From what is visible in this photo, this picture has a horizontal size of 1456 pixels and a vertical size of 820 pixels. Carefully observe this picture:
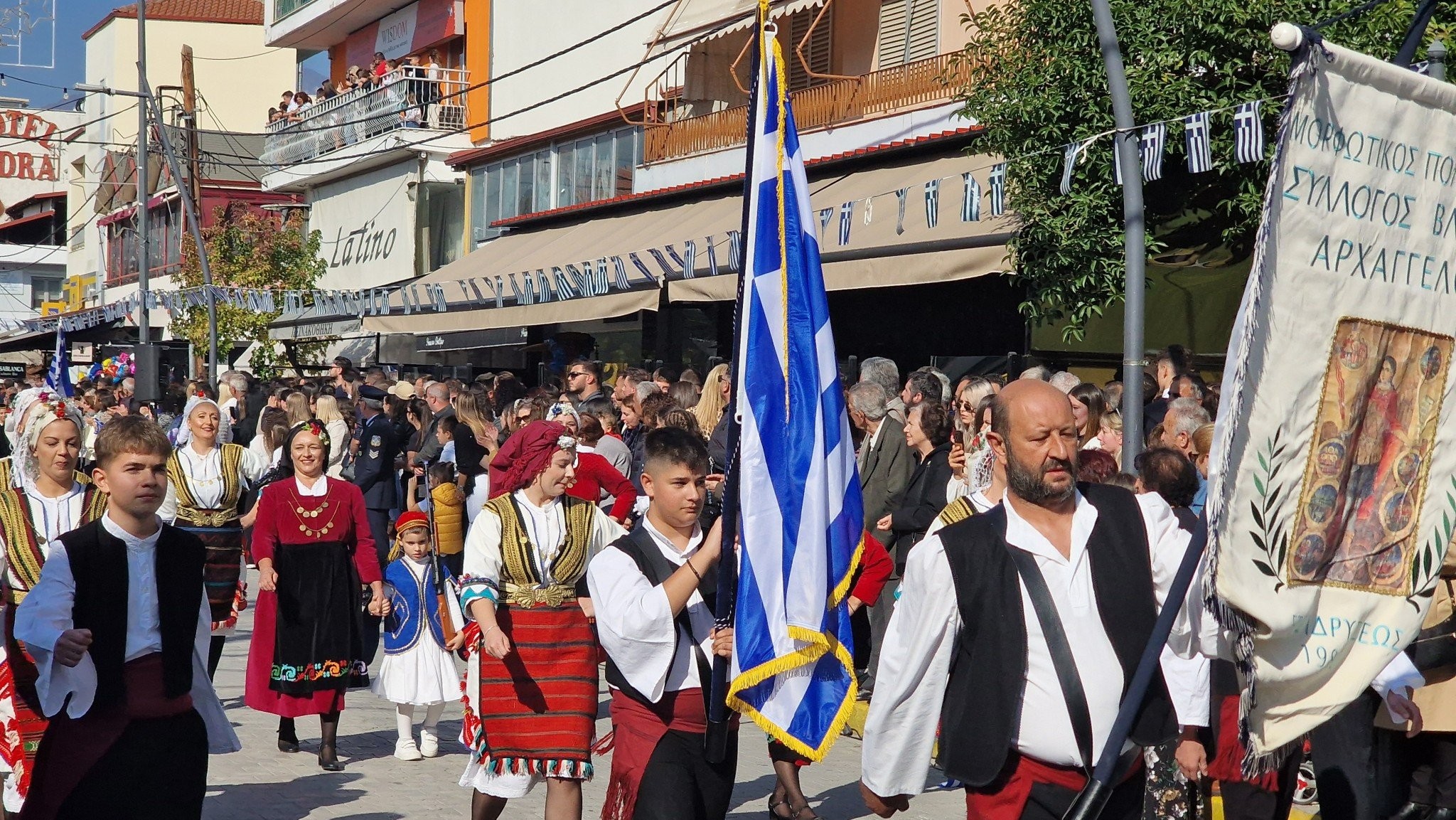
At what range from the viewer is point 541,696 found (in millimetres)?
6469

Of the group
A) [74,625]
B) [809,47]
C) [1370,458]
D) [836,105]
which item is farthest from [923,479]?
[809,47]

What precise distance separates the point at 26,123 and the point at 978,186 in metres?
75.8

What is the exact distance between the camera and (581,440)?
1024 cm

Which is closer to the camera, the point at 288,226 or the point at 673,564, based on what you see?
the point at 673,564

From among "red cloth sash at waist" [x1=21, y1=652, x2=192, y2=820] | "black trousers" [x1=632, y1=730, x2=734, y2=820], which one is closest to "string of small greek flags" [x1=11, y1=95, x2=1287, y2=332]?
"black trousers" [x1=632, y1=730, x2=734, y2=820]

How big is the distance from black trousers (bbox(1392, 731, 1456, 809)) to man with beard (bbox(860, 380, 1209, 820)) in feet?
7.33

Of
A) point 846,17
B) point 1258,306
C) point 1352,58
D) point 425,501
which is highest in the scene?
point 846,17

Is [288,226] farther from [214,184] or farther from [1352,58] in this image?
[1352,58]

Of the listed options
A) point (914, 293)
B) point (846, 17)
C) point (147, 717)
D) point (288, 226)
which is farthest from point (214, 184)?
point (147, 717)

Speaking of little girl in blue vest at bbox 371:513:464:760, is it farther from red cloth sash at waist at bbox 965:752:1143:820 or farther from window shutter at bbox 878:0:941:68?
window shutter at bbox 878:0:941:68

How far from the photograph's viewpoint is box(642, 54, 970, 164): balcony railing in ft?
54.4

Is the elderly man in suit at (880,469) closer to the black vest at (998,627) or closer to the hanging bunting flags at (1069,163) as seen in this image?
the hanging bunting flags at (1069,163)

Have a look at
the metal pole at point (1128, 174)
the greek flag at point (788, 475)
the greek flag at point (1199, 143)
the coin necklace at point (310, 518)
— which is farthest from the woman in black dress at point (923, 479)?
the greek flag at point (788, 475)

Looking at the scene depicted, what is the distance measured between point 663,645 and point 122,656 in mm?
1760
